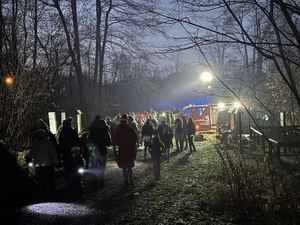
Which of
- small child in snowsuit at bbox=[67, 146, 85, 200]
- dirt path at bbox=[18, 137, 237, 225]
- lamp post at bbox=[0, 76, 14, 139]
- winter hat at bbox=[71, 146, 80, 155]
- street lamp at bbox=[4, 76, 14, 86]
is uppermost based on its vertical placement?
street lamp at bbox=[4, 76, 14, 86]

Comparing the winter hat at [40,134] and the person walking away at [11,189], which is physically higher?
the winter hat at [40,134]

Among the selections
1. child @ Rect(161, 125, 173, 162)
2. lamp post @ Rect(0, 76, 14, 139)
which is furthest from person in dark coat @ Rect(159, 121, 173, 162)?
lamp post @ Rect(0, 76, 14, 139)

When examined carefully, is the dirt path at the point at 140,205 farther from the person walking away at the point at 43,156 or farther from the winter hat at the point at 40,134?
the winter hat at the point at 40,134

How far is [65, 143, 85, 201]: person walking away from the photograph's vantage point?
9062mm

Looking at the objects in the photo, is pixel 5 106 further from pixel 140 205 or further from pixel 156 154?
pixel 140 205

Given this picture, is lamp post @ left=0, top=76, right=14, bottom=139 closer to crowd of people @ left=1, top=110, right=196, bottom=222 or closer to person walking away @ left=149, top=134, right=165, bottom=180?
crowd of people @ left=1, top=110, right=196, bottom=222

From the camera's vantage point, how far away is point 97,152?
11.0 m

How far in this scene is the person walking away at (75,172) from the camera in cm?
906

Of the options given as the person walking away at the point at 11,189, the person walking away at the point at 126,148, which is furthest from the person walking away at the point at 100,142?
the person walking away at the point at 11,189

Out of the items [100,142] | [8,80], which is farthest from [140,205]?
[8,80]

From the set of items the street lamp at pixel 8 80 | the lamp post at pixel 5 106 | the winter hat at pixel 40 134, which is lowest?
the winter hat at pixel 40 134

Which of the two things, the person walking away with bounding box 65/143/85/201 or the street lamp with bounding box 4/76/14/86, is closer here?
the person walking away with bounding box 65/143/85/201

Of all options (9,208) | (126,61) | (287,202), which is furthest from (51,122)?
(126,61)

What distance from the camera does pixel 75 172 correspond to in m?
9.31
